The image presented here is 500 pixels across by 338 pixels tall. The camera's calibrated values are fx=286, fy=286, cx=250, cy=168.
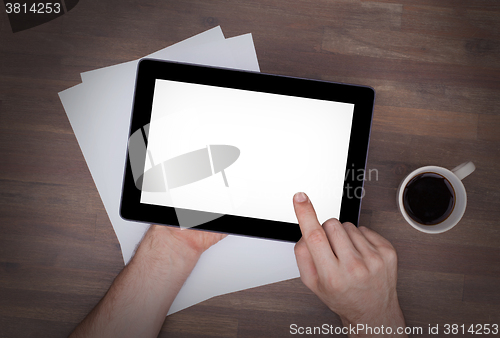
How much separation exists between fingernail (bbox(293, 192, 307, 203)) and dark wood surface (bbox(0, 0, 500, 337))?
27 cm

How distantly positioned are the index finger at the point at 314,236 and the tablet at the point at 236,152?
5 cm

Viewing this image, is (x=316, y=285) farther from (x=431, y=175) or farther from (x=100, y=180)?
(x=100, y=180)

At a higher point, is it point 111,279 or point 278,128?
point 278,128

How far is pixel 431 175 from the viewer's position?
611 millimetres

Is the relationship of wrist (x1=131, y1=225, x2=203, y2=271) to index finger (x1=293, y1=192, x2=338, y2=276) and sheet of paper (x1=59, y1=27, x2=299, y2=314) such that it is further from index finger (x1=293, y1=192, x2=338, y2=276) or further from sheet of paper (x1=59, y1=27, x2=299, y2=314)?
index finger (x1=293, y1=192, x2=338, y2=276)

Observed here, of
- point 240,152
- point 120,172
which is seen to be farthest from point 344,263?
point 120,172

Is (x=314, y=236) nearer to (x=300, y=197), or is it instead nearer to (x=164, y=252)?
(x=300, y=197)

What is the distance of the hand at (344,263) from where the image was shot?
47 cm

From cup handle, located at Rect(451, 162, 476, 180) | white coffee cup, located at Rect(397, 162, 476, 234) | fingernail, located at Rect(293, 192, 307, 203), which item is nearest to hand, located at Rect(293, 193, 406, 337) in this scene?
fingernail, located at Rect(293, 192, 307, 203)

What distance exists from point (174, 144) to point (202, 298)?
0.40m

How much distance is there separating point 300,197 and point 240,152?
136 mm

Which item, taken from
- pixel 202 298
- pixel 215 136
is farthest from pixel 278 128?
pixel 202 298

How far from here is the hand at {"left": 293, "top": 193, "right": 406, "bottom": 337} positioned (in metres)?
0.47
